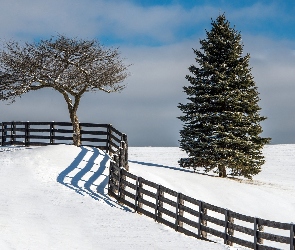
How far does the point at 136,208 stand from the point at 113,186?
2.51 m

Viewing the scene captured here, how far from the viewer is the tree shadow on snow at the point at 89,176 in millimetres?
21266

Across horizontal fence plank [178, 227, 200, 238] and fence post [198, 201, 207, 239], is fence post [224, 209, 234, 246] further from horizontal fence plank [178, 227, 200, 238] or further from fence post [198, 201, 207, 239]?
horizontal fence plank [178, 227, 200, 238]

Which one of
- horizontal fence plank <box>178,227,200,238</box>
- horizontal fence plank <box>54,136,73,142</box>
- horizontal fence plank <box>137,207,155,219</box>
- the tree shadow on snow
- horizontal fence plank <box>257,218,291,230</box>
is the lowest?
horizontal fence plank <box>178,227,200,238</box>

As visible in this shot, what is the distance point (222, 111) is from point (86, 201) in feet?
59.0

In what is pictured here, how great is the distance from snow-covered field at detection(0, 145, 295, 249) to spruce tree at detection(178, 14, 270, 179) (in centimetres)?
219

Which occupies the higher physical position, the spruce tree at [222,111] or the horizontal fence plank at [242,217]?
the spruce tree at [222,111]

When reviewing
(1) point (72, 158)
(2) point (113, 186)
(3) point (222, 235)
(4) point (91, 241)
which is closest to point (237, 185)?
(1) point (72, 158)

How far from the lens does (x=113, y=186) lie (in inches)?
850

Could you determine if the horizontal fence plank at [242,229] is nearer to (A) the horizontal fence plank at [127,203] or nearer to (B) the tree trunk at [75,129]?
(A) the horizontal fence plank at [127,203]

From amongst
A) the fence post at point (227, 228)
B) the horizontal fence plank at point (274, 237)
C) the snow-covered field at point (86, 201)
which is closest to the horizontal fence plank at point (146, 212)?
the snow-covered field at point (86, 201)

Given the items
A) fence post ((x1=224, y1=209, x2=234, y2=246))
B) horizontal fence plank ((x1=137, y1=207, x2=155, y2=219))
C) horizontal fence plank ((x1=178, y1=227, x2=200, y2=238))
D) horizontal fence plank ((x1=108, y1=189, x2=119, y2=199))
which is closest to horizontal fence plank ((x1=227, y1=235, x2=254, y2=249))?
fence post ((x1=224, y1=209, x2=234, y2=246))

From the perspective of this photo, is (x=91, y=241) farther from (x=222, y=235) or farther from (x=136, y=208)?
(x=136, y=208)

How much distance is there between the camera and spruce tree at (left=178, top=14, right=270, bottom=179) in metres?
35.1

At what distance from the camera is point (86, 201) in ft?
64.5
